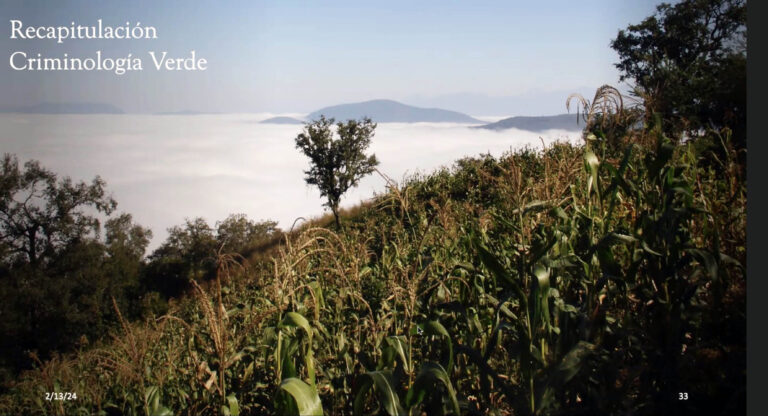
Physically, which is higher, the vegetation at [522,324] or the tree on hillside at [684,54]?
the tree on hillside at [684,54]

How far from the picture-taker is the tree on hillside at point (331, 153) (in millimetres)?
22453

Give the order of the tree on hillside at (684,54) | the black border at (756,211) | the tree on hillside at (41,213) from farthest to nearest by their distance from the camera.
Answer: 1. the tree on hillside at (41,213)
2. the tree on hillside at (684,54)
3. the black border at (756,211)

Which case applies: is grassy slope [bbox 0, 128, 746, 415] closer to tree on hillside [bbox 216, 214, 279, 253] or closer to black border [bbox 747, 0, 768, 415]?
black border [bbox 747, 0, 768, 415]

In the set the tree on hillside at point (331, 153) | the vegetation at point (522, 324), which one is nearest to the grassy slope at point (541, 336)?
the vegetation at point (522, 324)

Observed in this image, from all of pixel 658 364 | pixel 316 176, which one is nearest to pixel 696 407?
pixel 658 364

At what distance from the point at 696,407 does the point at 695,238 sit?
4.28 ft

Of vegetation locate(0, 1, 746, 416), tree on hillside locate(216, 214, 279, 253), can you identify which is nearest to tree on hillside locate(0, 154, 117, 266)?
tree on hillside locate(216, 214, 279, 253)

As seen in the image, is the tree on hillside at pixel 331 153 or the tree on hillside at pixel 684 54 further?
the tree on hillside at pixel 331 153

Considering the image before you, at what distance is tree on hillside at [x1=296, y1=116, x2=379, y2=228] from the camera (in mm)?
22453

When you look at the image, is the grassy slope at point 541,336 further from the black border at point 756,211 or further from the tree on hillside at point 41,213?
the tree on hillside at point 41,213

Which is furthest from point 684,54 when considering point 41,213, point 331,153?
point 41,213

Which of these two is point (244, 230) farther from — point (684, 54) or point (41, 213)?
point (684, 54)

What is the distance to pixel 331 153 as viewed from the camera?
885 inches

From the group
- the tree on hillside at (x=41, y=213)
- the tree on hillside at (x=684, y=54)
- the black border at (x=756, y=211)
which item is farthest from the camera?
the tree on hillside at (x=41, y=213)
